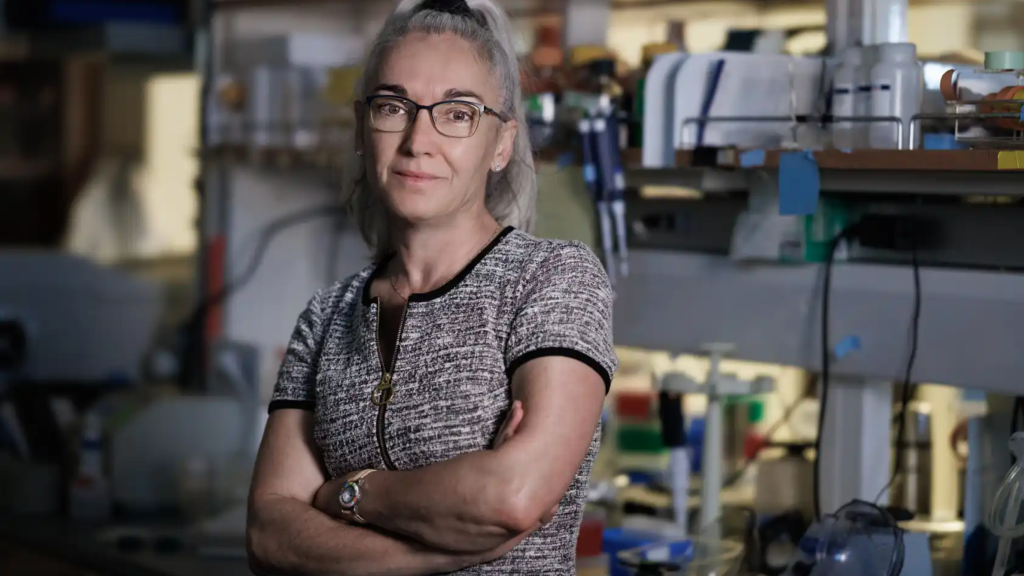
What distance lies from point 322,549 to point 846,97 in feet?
2.63

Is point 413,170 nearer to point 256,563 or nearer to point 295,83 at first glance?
point 256,563

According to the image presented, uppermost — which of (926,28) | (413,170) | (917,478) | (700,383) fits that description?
(926,28)

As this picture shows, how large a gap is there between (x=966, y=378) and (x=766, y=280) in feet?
0.98

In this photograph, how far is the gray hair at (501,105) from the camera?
1.22 m

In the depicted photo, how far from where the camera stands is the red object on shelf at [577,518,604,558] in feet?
5.50

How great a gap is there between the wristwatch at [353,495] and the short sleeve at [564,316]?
0.55 ft

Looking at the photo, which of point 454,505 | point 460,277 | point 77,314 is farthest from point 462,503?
point 77,314

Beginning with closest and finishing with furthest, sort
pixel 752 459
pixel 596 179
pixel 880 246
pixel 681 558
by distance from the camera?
1. pixel 880 246
2. pixel 681 558
3. pixel 596 179
4. pixel 752 459

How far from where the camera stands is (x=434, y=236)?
1.23 meters

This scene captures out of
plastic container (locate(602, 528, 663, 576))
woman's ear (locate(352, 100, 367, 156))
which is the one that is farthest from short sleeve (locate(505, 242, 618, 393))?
plastic container (locate(602, 528, 663, 576))

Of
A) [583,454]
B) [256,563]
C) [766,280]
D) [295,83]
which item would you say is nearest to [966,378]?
[766,280]

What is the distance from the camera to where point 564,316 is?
113cm

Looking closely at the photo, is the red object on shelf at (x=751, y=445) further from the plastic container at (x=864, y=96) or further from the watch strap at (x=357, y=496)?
the watch strap at (x=357, y=496)

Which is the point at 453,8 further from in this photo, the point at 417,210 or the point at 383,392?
the point at 383,392
